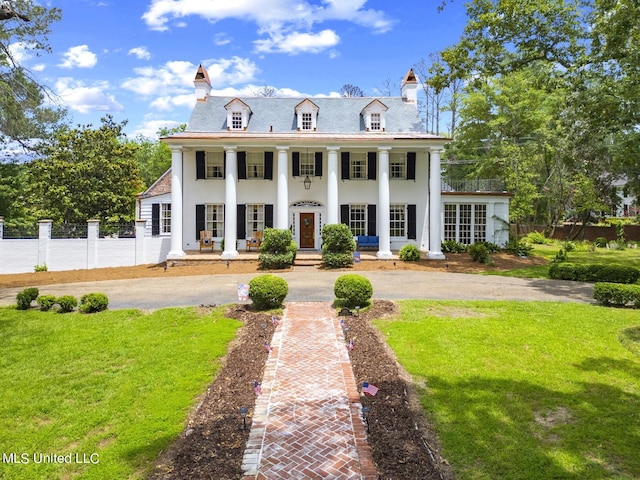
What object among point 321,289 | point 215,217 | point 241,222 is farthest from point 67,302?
point 215,217

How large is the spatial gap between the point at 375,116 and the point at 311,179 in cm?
474

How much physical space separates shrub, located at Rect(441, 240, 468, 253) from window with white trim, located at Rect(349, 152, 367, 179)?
595 centimetres

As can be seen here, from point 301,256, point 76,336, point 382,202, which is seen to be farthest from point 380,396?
point 382,202

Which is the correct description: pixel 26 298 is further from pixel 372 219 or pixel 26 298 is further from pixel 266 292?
pixel 372 219

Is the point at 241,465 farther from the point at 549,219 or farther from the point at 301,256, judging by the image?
the point at 549,219

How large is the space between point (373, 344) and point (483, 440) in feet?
11.4

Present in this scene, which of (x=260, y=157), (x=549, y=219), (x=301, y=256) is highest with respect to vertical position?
(x=260, y=157)

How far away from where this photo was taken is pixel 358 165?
74.3 ft

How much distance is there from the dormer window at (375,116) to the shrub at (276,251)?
25.7ft

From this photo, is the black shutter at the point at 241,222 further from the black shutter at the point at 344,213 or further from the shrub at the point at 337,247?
the shrub at the point at 337,247

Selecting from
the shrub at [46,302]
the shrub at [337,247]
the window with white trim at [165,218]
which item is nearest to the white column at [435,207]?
the shrub at [337,247]

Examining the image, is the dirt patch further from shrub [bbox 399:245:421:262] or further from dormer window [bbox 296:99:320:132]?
dormer window [bbox 296:99:320:132]

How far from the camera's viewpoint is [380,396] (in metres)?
6.21

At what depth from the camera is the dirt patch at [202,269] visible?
17906 mm
